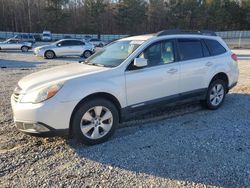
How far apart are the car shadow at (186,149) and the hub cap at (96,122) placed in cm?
21

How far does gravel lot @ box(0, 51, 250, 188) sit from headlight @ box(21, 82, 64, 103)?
82cm

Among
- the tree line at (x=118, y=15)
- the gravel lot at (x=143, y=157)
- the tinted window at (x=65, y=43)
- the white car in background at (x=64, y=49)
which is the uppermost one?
the tree line at (x=118, y=15)

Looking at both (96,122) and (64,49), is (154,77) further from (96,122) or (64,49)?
(64,49)

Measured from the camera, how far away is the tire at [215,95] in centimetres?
603

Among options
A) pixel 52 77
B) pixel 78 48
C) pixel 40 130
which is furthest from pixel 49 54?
pixel 40 130

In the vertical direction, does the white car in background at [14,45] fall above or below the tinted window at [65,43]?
below

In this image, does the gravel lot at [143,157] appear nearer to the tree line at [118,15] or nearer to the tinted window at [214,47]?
the tinted window at [214,47]

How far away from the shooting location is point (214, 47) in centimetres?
617

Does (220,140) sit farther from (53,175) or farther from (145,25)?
(145,25)

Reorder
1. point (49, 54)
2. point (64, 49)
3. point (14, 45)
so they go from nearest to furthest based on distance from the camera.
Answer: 1. point (49, 54)
2. point (64, 49)
3. point (14, 45)

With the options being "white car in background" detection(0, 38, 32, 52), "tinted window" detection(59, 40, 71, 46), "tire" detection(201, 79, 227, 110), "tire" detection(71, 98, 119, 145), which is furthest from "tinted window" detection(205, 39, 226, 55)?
"white car in background" detection(0, 38, 32, 52)

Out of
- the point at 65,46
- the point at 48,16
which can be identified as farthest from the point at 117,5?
the point at 65,46

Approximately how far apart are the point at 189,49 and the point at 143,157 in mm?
2759

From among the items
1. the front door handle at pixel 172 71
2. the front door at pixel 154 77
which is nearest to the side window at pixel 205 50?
the front door at pixel 154 77
